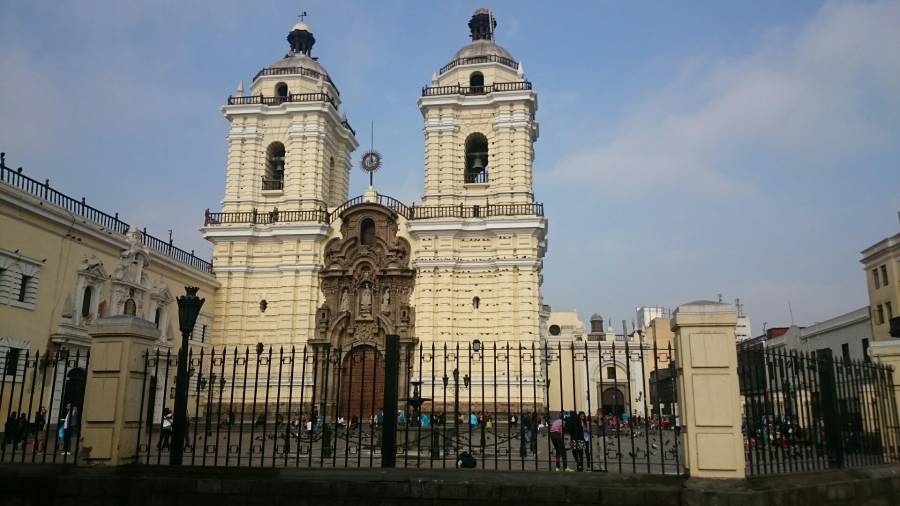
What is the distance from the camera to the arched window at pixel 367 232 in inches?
1163

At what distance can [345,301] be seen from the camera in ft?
94.6

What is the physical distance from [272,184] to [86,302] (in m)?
11.6

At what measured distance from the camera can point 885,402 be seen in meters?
11.8

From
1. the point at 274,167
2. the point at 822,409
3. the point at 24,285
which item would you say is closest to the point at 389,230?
the point at 274,167

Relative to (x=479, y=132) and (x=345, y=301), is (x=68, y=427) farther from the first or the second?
(x=479, y=132)

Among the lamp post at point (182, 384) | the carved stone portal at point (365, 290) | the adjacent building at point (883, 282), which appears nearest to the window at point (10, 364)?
the lamp post at point (182, 384)

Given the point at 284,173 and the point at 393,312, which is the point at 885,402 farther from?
the point at 284,173

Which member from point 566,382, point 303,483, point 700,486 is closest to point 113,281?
point 303,483

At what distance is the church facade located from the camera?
27875 millimetres

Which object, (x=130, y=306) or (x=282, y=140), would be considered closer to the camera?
(x=130, y=306)

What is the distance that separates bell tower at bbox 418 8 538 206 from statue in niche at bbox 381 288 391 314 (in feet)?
13.2

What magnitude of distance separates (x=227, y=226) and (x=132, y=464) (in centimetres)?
Answer: 2151

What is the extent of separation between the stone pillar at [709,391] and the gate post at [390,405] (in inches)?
142

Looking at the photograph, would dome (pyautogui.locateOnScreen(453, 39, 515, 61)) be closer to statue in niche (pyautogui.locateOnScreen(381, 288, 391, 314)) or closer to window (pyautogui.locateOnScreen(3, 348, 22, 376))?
statue in niche (pyautogui.locateOnScreen(381, 288, 391, 314))
